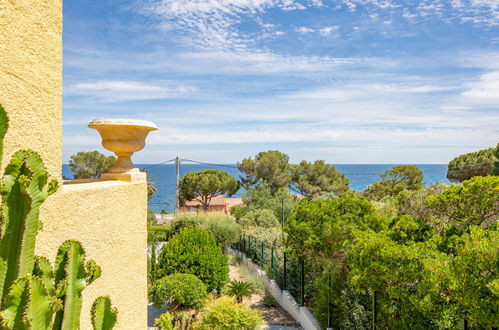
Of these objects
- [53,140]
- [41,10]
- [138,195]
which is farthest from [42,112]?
[138,195]

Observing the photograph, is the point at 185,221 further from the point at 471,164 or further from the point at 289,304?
the point at 471,164

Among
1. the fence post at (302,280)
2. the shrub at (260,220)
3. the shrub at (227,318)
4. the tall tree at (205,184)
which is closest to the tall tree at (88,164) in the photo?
A: the tall tree at (205,184)

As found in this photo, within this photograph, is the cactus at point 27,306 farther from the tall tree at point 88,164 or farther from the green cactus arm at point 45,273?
the tall tree at point 88,164

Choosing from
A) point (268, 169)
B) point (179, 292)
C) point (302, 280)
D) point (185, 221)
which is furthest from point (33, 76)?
point (268, 169)

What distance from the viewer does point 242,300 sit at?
11281 millimetres

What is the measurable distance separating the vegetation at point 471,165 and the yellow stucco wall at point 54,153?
3188cm

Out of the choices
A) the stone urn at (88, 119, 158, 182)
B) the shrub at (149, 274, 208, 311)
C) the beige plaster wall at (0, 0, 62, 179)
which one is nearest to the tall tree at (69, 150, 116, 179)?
the shrub at (149, 274, 208, 311)

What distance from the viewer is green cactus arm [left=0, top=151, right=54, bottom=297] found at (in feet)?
6.96

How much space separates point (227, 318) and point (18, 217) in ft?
20.7

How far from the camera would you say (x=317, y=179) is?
36.8m

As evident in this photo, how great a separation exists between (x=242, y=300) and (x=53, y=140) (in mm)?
9568

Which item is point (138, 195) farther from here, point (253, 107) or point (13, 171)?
point (253, 107)

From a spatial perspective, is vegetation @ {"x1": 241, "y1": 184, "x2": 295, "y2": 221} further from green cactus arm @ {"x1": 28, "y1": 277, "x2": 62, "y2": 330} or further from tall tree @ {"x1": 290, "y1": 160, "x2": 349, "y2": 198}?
green cactus arm @ {"x1": 28, "y1": 277, "x2": 62, "y2": 330}

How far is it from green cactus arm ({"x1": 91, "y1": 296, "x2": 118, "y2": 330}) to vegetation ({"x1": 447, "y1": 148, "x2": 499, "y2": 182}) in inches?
1282
